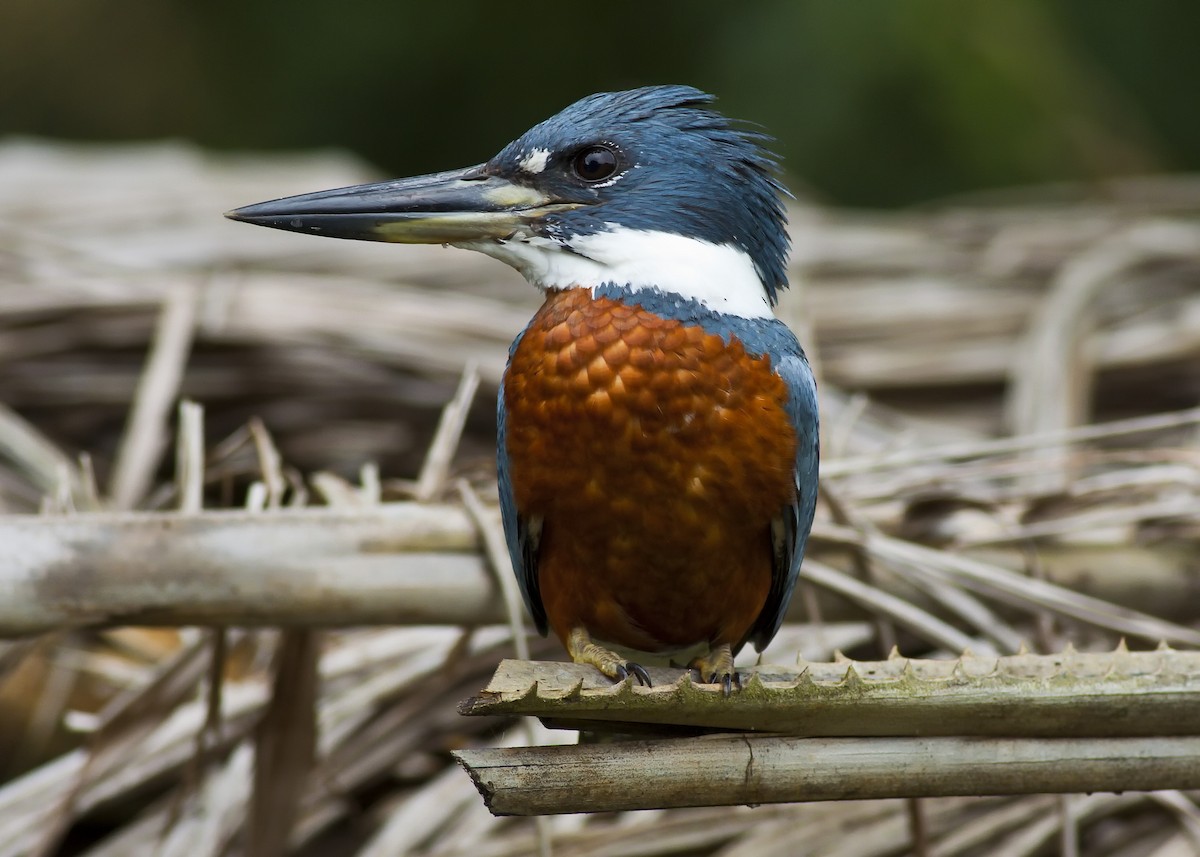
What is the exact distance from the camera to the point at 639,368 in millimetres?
2223

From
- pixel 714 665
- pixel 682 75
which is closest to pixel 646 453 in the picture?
pixel 714 665

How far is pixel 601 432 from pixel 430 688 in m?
0.94

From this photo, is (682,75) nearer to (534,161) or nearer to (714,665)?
(534,161)

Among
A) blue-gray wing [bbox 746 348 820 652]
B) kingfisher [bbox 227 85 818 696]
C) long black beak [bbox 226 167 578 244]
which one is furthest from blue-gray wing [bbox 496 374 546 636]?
blue-gray wing [bbox 746 348 820 652]

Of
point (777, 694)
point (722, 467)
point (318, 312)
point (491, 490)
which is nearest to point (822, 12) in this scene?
point (318, 312)

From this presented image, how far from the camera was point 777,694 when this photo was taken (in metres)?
1.79

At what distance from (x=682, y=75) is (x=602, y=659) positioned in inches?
212

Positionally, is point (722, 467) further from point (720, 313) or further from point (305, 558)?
point (305, 558)

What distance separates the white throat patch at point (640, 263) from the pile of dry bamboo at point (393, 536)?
1.67 feet

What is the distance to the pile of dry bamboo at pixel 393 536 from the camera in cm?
240

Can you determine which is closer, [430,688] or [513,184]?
[513,184]

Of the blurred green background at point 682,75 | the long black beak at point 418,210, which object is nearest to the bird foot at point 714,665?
the long black beak at point 418,210

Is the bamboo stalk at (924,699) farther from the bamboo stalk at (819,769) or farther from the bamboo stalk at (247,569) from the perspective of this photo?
the bamboo stalk at (247,569)

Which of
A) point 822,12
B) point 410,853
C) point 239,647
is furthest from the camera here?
point 822,12
